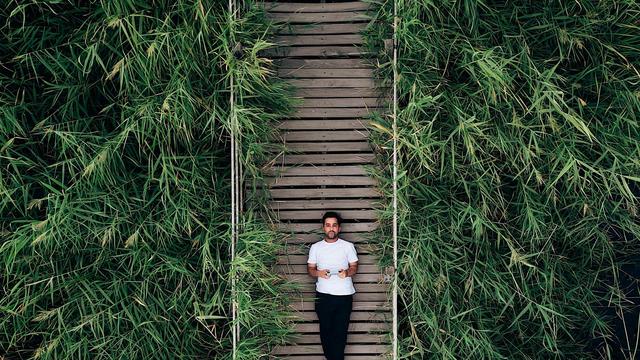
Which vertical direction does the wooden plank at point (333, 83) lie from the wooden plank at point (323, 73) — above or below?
below

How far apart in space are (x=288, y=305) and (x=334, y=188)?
3.83 feet

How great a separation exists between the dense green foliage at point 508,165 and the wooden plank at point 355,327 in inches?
7.3

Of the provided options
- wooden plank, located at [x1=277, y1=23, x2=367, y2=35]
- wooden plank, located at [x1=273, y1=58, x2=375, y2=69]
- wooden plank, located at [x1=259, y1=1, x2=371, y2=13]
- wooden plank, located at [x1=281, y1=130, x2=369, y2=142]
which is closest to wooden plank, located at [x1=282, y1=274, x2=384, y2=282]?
wooden plank, located at [x1=281, y1=130, x2=369, y2=142]

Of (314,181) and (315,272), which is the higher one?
(314,181)

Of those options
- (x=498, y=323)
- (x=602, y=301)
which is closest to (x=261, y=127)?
(x=498, y=323)

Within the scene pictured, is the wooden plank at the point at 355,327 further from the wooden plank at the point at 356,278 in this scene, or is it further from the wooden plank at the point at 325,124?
the wooden plank at the point at 325,124

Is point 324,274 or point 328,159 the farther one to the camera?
point 328,159

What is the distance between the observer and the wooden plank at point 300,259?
5746 millimetres

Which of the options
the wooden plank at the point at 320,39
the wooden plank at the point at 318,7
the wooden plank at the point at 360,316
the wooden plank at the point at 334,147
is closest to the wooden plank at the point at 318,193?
the wooden plank at the point at 334,147

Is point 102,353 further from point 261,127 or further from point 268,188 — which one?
point 261,127

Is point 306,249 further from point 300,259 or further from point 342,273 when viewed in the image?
point 342,273

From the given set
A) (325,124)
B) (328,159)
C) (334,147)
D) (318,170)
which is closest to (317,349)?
(318,170)

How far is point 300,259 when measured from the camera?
5.76m

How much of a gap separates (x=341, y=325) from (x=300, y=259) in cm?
72
